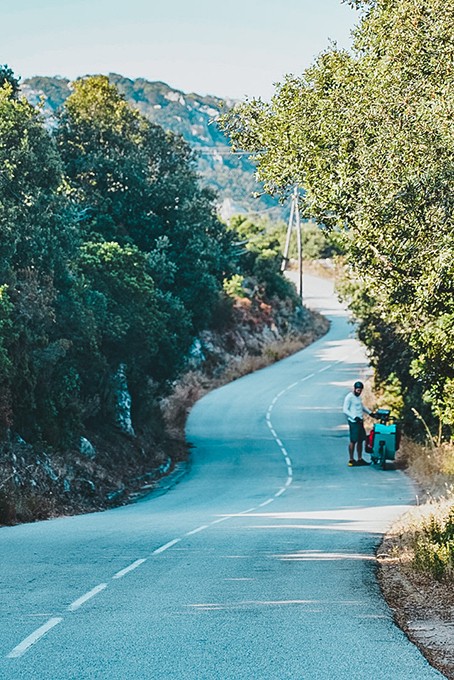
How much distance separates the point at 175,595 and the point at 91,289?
18.6 meters

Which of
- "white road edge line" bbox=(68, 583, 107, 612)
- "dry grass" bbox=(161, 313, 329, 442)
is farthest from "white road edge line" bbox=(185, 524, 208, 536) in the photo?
"dry grass" bbox=(161, 313, 329, 442)

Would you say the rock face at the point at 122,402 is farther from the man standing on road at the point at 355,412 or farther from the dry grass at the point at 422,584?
the dry grass at the point at 422,584

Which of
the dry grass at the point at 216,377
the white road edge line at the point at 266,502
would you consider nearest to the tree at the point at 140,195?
the dry grass at the point at 216,377

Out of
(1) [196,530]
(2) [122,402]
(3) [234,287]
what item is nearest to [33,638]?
(1) [196,530]

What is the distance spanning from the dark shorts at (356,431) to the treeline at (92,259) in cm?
663

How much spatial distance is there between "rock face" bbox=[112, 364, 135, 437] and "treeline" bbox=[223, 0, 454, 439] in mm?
15156

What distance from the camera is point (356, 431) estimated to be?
92.1ft

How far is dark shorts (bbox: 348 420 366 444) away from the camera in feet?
90.9

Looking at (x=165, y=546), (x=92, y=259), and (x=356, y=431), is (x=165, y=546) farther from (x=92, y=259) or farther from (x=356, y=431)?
(x=92, y=259)

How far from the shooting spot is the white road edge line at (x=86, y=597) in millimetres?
9047

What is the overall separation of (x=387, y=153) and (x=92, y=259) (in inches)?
667

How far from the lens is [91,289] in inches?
1093

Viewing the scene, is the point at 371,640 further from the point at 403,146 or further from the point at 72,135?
the point at 72,135

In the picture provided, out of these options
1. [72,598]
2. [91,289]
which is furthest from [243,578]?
[91,289]
